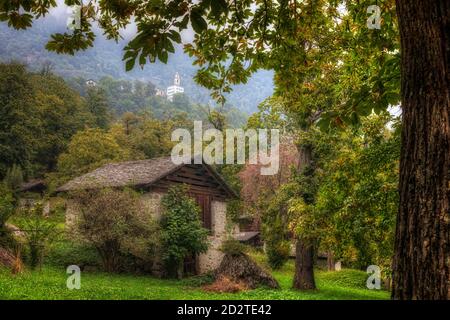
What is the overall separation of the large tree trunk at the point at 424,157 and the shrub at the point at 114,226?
59.2 ft

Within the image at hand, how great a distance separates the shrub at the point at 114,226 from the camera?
19.9 metres

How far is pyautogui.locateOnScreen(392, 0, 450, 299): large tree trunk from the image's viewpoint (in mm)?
2625

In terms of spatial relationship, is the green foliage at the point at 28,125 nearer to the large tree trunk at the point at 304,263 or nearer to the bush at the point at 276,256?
the bush at the point at 276,256

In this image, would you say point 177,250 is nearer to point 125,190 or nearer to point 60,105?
point 125,190

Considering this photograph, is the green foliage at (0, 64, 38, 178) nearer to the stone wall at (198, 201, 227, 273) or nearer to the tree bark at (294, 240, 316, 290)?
the stone wall at (198, 201, 227, 273)

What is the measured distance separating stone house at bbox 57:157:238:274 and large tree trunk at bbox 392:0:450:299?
65.1ft

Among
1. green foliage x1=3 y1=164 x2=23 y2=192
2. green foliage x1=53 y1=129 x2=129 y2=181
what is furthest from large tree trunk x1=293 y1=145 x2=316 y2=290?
green foliage x1=3 y1=164 x2=23 y2=192

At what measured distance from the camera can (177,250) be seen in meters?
21.5

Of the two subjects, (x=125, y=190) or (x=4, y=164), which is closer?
(x=125, y=190)

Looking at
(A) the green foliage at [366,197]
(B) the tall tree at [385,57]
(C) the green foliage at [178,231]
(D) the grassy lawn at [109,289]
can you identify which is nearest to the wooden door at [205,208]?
(C) the green foliage at [178,231]

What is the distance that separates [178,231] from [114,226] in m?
3.50

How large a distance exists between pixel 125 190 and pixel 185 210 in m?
3.42
